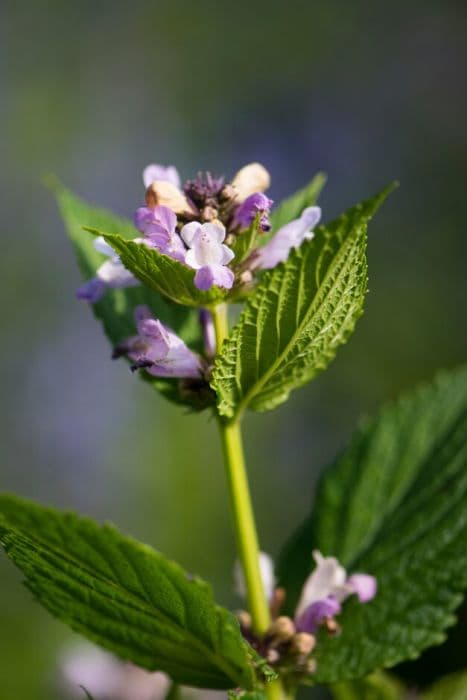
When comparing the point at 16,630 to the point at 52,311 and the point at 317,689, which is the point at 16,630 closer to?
the point at 317,689

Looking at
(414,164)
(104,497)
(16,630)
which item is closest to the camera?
(16,630)

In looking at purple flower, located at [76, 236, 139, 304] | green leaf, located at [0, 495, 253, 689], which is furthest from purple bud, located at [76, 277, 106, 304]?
green leaf, located at [0, 495, 253, 689]

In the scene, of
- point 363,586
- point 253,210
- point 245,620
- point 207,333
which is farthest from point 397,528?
point 253,210

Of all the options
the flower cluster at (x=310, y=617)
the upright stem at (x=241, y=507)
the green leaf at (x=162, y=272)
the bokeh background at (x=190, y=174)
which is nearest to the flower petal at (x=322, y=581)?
the flower cluster at (x=310, y=617)

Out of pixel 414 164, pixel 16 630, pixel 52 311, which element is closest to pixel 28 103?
pixel 52 311

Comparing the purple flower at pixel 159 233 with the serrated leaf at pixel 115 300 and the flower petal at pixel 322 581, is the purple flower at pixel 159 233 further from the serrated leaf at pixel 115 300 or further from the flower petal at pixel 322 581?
the flower petal at pixel 322 581

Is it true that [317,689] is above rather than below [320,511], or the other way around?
below
